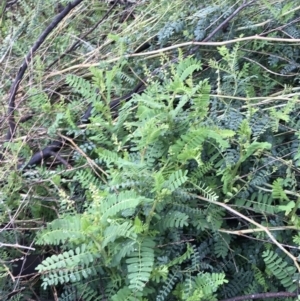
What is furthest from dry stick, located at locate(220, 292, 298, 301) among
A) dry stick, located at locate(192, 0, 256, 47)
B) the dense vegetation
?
dry stick, located at locate(192, 0, 256, 47)

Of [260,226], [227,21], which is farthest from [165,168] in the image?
[227,21]

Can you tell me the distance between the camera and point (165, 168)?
1123mm

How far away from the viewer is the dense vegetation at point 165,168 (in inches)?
41.3

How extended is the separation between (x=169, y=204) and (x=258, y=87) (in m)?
0.47

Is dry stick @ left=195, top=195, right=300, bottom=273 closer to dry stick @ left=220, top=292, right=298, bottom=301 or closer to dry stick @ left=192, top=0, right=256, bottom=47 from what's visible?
dry stick @ left=220, top=292, right=298, bottom=301

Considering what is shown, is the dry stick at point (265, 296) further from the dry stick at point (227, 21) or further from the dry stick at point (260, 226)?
the dry stick at point (227, 21)

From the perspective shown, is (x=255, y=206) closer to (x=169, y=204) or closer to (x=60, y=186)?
(x=169, y=204)

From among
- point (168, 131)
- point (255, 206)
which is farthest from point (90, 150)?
point (255, 206)

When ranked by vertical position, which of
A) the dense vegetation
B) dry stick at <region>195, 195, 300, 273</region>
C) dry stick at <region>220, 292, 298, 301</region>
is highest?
the dense vegetation

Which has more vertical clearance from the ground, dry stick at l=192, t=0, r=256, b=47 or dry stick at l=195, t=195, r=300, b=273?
dry stick at l=192, t=0, r=256, b=47

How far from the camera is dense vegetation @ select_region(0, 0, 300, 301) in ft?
3.44

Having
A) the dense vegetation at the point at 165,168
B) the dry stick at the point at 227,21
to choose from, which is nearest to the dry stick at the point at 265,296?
the dense vegetation at the point at 165,168

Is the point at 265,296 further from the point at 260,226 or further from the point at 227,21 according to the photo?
the point at 227,21

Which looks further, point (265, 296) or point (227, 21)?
point (227, 21)
